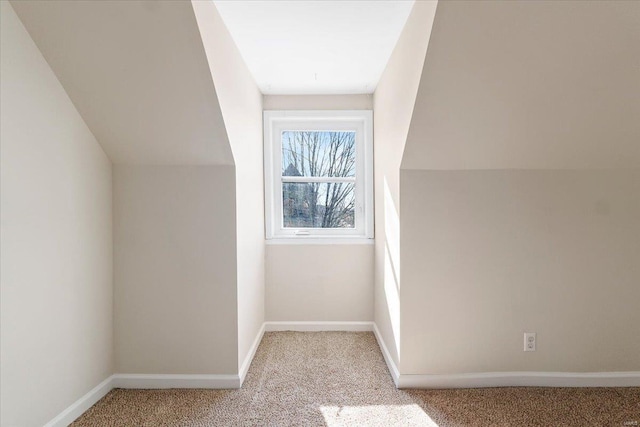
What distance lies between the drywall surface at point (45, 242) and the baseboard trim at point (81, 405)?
0.03 m

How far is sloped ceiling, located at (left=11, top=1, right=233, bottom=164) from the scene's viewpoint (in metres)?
1.58

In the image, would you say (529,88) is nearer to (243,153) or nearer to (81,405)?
(243,153)

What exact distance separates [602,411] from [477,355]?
0.69 metres

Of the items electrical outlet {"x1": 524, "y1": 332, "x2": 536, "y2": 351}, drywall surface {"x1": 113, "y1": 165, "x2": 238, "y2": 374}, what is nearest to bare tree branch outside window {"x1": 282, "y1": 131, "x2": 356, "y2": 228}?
drywall surface {"x1": 113, "y1": 165, "x2": 238, "y2": 374}

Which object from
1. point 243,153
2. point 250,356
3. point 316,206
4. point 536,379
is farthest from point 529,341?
point 243,153

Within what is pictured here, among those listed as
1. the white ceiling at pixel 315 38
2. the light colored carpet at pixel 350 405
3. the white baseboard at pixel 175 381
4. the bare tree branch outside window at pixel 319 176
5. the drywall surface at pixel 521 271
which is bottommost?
the light colored carpet at pixel 350 405

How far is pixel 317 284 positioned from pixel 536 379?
180 cm

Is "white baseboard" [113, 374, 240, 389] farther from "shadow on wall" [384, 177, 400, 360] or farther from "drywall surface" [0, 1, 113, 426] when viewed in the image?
"shadow on wall" [384, 177, 400, 360]

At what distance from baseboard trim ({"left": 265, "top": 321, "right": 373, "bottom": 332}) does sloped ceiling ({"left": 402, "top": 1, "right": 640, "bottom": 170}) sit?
67.8 inches

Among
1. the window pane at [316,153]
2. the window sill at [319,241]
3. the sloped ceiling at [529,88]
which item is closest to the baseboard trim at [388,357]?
the window sill at [319,241]

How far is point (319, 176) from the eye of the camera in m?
3.47

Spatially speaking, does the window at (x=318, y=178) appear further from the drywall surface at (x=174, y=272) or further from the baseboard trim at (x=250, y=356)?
the drywall surface at (x=174, y=272)

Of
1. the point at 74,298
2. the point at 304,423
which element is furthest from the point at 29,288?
the point at 304,423

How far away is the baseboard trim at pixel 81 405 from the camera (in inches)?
72.2
